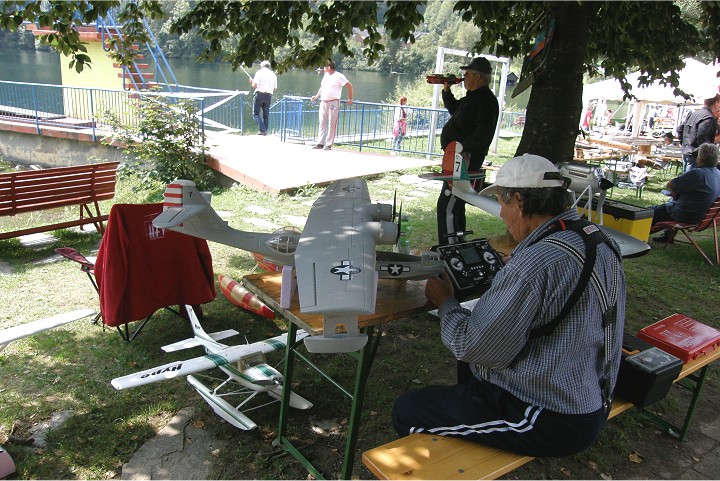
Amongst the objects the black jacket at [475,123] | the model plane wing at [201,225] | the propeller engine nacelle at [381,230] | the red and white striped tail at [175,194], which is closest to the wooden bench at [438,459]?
the propeller engine nacelle at [381,230]

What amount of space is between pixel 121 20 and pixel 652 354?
6.75m

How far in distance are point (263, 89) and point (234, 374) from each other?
12.2 metres

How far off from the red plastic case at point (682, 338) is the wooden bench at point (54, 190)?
727 cm

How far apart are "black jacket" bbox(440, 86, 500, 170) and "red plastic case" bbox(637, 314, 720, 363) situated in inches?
98.6

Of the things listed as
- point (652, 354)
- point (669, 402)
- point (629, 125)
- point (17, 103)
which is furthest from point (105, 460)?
point (629, 125)

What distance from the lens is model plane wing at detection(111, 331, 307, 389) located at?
126 inches

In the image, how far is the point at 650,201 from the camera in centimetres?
1130

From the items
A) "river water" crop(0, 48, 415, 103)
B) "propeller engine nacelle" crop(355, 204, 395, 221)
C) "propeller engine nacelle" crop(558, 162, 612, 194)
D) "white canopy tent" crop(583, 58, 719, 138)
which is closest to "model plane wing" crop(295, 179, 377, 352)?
"propeller engine nacelle" crop(355, 204, 395, 221)

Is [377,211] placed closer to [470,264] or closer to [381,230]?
[381,230]

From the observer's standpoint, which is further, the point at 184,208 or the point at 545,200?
the point at 184,208

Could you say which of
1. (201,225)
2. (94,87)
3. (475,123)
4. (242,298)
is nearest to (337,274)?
(201,225)

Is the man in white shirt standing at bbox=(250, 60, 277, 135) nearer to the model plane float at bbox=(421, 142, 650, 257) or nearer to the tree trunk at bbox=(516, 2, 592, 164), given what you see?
the tree trunk at bbox=(516, 2, 592, 164)

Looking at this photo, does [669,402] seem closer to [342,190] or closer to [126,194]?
[342,190]

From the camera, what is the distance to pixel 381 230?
3250 mm
